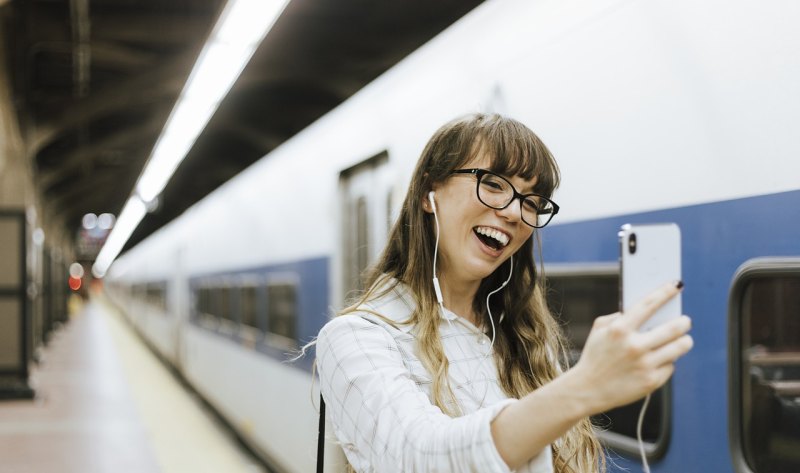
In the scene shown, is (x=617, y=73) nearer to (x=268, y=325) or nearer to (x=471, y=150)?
(x=471, y=150)

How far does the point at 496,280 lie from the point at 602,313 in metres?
1.02

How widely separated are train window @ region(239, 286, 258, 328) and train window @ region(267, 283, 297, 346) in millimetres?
588

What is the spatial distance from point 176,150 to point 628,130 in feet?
31.5

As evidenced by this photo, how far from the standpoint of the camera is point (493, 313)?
167 cm

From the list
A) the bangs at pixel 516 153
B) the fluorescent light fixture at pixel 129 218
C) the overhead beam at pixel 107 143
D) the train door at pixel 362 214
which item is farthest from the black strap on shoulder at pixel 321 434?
the fluorescent light fixture at pixel 129 218

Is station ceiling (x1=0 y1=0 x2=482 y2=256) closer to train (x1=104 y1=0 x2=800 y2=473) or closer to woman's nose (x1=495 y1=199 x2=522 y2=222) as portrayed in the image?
train (x1=104 y1=0 x2=800 y2=473)

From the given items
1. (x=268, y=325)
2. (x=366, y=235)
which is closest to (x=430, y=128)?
(x=366, y=235)

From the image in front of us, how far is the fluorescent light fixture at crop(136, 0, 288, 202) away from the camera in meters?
5.32

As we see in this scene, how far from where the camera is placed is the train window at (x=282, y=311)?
6.06 m

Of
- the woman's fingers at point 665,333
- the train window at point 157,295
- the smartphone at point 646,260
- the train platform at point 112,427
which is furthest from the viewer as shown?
the train window at point 157,295

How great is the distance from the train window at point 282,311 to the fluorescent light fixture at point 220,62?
5.35 ft

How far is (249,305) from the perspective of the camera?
786 centimetres

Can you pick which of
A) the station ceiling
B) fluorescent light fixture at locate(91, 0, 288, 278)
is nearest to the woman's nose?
fluorescent light fixture at locate(91, 0, 288, 278)

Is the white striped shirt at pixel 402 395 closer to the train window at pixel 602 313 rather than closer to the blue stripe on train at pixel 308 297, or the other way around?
the train window at pixel 602 313
